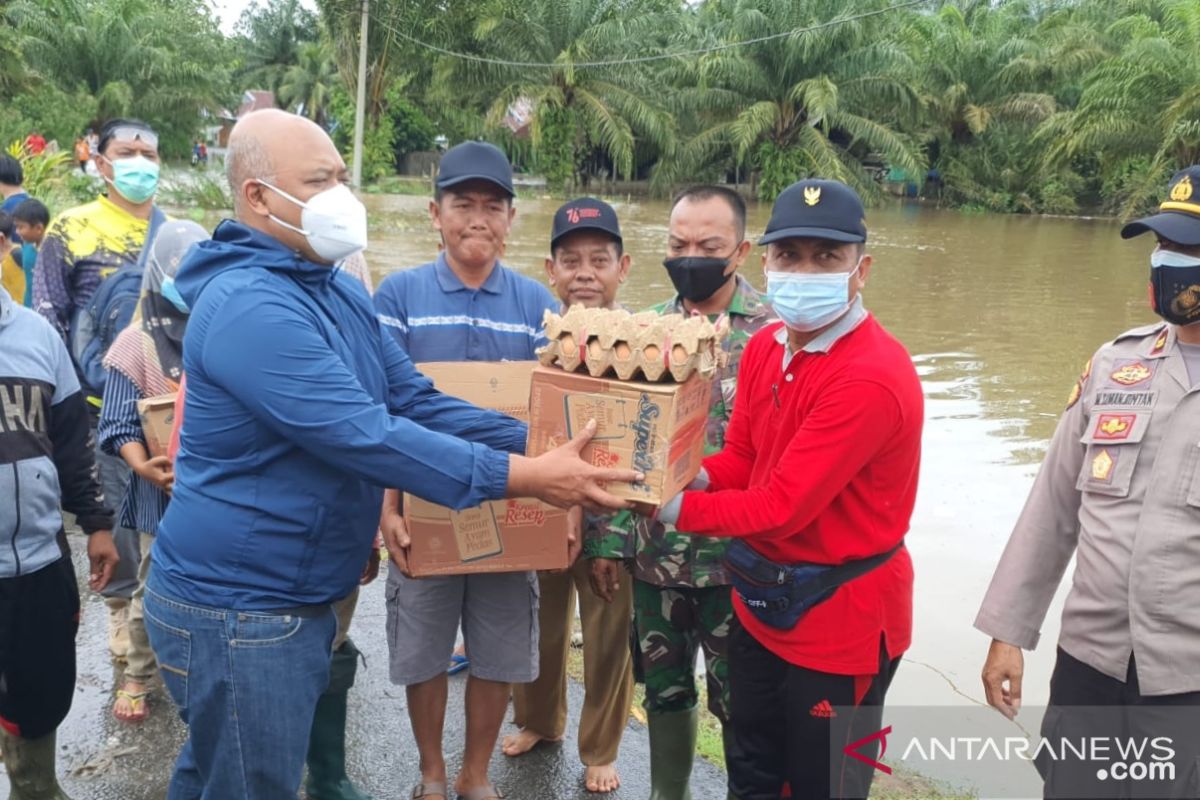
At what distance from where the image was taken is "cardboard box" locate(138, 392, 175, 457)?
133 inches

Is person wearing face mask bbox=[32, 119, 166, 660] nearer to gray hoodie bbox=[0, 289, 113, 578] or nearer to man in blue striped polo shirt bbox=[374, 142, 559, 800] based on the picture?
gray hoodie bbox=[0, 289, 113, 578]

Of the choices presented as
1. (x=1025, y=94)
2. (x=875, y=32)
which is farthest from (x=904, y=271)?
(x=1025, y=94)

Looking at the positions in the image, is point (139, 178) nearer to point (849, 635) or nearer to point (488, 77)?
point (849, 635)

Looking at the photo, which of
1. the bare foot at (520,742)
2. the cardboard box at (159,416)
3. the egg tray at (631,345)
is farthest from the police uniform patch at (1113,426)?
the cardboard box at (159,416)

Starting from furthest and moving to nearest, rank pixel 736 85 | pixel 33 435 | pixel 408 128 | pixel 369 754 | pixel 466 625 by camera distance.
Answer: pixel 408 128 → pixel 736 85 → pixel 369 754 → pixel 466 625 → pixel 33 435

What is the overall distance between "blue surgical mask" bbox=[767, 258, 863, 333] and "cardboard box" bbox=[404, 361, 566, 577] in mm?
893

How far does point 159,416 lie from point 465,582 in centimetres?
123

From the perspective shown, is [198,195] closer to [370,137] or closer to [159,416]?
[370,137]

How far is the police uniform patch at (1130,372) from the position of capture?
2.57m

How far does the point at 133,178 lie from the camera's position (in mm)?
→ 4809

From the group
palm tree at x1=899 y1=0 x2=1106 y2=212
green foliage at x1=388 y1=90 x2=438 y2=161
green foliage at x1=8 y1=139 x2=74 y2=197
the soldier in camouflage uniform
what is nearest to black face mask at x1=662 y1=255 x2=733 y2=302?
the soldier in camouflage uniform

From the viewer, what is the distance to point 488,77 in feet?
94.3

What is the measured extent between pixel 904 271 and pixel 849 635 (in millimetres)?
19016

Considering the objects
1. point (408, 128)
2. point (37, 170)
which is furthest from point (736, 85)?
point (37, 170)
